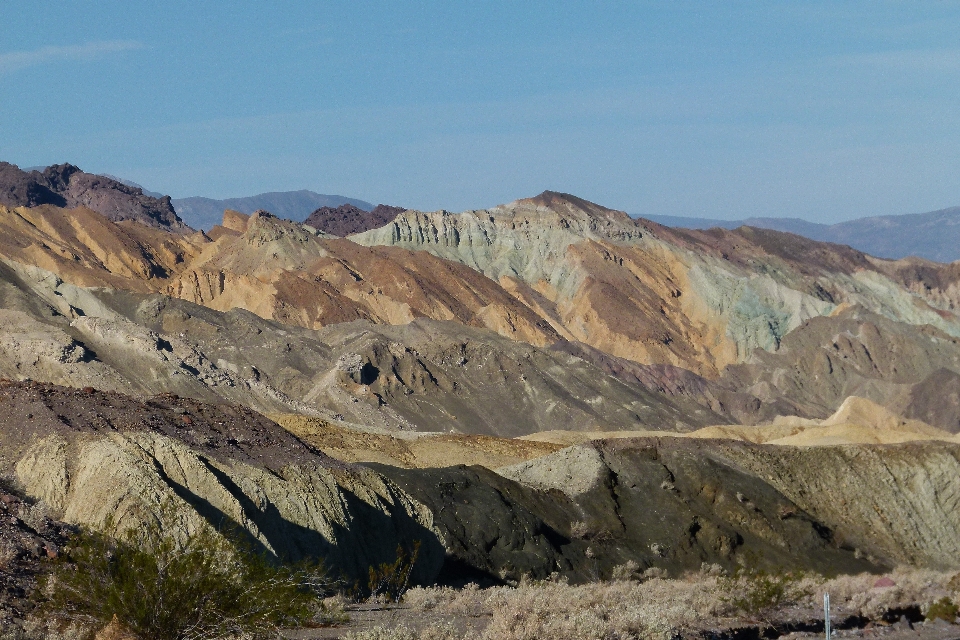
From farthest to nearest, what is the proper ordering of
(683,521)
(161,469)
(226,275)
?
(226,275), (683,521), (161,469)

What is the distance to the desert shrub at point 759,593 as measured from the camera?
25297 millimetres

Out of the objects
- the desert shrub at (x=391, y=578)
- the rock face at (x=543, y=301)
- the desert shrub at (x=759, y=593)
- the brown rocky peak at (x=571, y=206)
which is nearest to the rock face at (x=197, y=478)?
the desert shrub at (x=391, y=578)

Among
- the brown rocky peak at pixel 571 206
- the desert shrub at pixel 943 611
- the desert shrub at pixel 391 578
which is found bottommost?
the desert shrub at pixel 943 611

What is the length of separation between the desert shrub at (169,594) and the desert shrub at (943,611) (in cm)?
1621

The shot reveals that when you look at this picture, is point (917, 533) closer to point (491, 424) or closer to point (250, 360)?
point (491, 424)

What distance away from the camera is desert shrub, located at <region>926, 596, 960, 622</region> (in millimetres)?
26656

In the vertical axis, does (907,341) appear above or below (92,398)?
below

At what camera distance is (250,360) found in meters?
88.0

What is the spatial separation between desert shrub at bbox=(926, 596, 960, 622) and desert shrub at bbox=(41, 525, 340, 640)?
638 inches

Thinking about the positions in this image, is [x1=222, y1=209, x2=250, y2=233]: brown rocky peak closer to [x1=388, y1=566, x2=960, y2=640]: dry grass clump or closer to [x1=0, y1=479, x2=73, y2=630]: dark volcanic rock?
[x1=388, y1=566, x2=960, y2=640]: dry grass clump

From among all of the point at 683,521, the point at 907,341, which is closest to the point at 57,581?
the point at 683,521

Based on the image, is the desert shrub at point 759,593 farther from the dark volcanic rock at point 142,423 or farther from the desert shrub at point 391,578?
the dark volcanic rock at point 142,423

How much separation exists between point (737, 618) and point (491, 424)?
61.3 m

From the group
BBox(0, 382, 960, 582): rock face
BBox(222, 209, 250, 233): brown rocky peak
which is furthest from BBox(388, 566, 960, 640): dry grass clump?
BBox(222, 209, 250, 233): brown rocky peak
